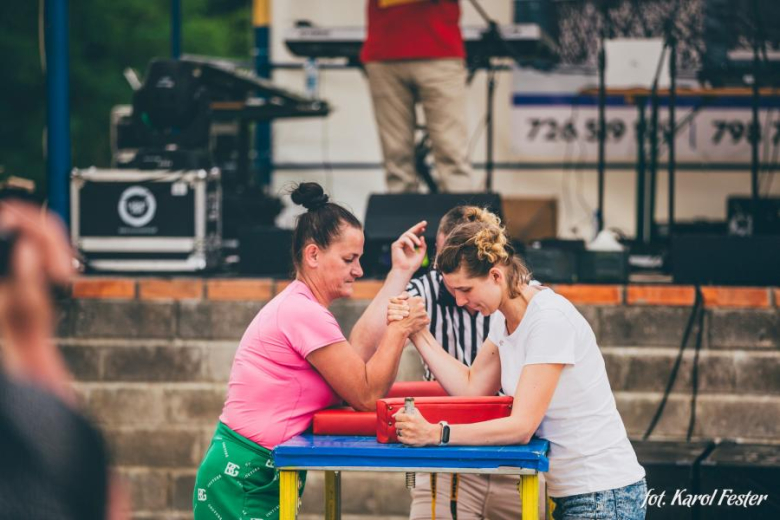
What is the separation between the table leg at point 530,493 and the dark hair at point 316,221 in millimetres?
881

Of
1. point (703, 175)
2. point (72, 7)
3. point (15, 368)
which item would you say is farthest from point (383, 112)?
point (72, 7)

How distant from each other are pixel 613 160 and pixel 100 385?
3563mm

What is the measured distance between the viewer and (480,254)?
9.78 ft

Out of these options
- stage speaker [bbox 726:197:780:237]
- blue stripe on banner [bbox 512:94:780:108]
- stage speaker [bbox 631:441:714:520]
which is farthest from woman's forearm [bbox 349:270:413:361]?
blue stripe on banner [bbox 512:94:780:108]

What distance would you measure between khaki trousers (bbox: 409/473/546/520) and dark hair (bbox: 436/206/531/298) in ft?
2.42

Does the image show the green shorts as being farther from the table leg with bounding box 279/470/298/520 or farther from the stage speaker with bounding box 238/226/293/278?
the stage speaker with bounding box 238/226/293/278

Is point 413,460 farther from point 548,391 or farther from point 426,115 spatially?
point 426,115

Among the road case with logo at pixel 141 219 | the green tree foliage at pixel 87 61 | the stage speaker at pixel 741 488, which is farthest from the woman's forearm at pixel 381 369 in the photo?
the green tree foliage at pixel 87 61

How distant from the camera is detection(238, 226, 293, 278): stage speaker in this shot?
5539 mm

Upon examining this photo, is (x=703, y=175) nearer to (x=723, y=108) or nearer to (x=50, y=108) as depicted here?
(x=723, y=108)

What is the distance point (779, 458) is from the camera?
12.6 ft

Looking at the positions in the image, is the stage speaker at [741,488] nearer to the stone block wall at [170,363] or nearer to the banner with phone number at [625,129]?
the stone block wall at [170,363]

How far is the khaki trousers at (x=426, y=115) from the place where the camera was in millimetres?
5836

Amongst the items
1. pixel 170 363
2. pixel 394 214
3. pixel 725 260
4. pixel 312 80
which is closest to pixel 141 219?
pixel 170 363
